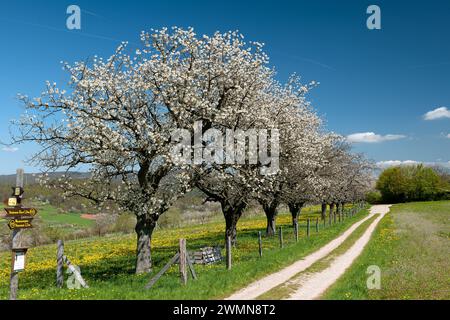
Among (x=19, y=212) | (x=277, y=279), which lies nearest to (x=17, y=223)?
(x=19, y=212)

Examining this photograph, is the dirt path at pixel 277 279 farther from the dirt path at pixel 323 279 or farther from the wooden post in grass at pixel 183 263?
the wooden post in grass at pixel 183 263

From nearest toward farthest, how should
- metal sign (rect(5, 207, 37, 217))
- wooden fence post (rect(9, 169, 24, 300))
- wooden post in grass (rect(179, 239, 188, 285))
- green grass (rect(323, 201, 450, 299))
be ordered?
metal sign (rect(5, 207, 37, 217))
wooden fence post (rect(9, 169, 24, 300))
green grass (rect(323, 201, 450, 299))
wooden post in grass (rect(179, 239, 188, 285))

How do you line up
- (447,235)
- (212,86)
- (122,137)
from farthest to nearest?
1. (447,235)
2. (212,86)
3. (122,137)

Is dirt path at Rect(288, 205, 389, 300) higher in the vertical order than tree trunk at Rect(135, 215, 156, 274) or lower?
lower

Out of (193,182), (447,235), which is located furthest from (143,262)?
(447,235)

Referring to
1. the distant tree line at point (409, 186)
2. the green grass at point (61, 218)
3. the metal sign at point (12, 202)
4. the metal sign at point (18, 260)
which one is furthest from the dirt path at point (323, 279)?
the distant tree line at point (409, 186)

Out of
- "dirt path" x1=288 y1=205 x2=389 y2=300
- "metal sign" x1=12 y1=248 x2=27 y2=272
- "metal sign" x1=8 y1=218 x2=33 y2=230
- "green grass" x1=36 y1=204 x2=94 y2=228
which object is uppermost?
"metal sign" x1=8 y1=218 x2=33 y2=230

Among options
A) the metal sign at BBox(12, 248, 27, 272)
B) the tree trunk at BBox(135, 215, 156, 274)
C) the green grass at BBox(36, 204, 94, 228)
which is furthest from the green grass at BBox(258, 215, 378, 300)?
the green grass at BBox(36, 204, 94, 228)

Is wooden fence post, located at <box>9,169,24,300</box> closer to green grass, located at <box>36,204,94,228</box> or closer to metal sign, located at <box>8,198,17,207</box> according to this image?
metal sign, located at <box>8,198,17,207</box>

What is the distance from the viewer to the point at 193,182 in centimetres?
2083

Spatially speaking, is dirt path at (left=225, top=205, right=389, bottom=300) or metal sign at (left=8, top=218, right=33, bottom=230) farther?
dirt path at (left=225, top=205, right=389, bottom=300)

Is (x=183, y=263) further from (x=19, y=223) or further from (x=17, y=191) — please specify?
(x=17, y=191)
